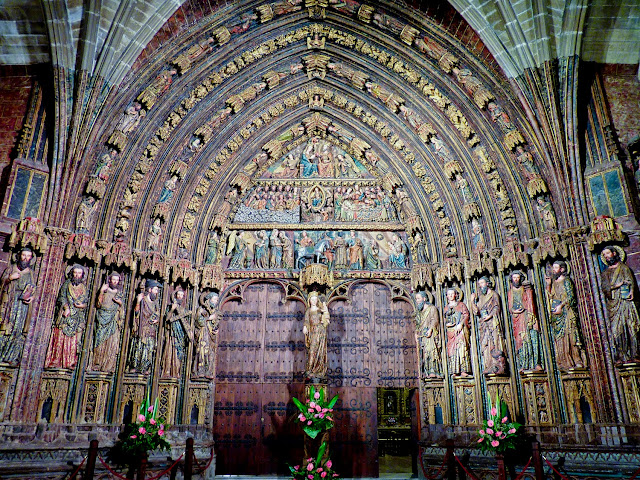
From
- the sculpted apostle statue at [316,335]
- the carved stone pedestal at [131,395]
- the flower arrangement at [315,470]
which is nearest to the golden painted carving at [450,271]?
the sculpted apostle statue at [316,335]

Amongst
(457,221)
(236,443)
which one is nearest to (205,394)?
(236,443)

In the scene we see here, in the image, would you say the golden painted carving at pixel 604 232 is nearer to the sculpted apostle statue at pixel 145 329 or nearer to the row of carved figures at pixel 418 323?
the row of carved figures at pixel 418 323

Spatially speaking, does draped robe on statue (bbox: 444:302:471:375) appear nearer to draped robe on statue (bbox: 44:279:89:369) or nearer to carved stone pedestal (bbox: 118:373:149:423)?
carved stone pedestal (bbox: 118:373:149:423)

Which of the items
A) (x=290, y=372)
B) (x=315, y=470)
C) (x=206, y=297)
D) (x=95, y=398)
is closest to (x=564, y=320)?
(x=315, y=470)

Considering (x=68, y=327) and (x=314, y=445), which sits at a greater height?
(x=68, y=327)

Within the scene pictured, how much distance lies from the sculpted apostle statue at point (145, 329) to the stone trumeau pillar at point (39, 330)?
1.56 meters

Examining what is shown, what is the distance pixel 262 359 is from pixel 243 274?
6.40 feet

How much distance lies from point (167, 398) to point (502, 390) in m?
6.29

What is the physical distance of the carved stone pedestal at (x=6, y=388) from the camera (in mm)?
7186

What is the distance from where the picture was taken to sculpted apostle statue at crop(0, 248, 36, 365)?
24.3 feet

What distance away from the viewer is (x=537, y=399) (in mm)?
8438

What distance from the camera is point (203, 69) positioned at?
1065cm

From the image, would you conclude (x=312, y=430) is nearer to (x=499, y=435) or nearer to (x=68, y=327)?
(x=499, y=435)

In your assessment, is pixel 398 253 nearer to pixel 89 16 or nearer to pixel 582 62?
pixel 582 62
